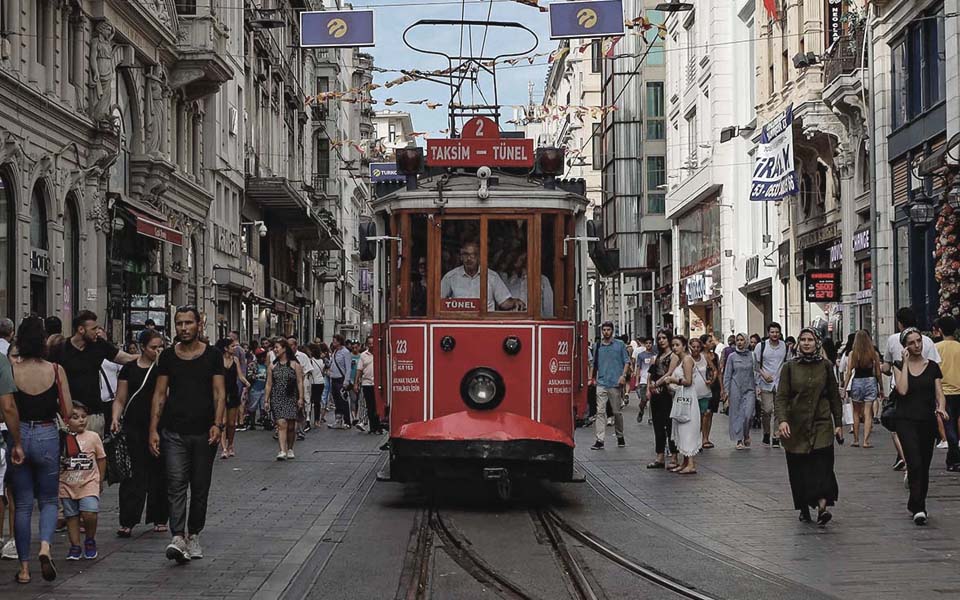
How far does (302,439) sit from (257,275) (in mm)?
26572

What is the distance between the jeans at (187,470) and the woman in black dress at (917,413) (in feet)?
19.6

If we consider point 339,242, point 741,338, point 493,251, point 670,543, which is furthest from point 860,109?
point 339,242

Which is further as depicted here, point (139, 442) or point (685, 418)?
point (685, 418)

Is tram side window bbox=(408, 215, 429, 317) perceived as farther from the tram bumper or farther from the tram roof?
the tram bumper

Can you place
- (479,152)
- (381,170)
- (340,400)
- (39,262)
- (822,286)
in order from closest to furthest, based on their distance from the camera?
(479,152) → (39,262) → (340,400) → (381,170) → (822,286)

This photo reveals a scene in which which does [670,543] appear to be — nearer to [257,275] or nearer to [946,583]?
[946,583]

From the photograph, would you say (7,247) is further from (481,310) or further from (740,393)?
(481,310)

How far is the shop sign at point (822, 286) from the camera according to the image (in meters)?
33.8

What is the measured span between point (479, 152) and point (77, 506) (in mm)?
5623

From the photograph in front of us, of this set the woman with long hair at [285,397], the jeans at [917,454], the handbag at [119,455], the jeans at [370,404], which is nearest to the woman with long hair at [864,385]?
the jeans at [917,454]

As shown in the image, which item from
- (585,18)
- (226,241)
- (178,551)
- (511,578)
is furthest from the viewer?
(226,241)

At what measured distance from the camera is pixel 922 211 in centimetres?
2494

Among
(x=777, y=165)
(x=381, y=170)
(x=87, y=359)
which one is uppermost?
(x=777, y=165)

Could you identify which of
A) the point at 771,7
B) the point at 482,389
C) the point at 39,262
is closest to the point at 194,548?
the point at 482,389
